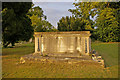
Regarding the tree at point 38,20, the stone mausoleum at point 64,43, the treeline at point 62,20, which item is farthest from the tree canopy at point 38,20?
the stone mausoleum at point 64,43

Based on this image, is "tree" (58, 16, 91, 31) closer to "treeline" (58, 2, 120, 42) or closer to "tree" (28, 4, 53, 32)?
"treeline" (58, 2, 120, 42)

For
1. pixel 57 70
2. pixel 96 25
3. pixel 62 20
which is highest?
pixel 62 20

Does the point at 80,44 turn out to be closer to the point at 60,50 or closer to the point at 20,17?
the point at 60,50

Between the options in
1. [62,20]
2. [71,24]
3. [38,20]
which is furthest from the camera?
[38,20]

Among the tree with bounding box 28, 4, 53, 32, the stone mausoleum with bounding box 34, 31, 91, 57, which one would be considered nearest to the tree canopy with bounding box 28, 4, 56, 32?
the tree with bounding box 28, 4, 53, 32

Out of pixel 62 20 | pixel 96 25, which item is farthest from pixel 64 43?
pixel 62 20

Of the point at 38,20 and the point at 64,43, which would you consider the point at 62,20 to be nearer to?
the point at 38,20

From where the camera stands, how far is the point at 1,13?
14062 mm

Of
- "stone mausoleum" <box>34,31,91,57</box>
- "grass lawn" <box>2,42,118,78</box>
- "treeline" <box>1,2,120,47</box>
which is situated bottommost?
"grass lawn" <box>2,42,118,78</box>

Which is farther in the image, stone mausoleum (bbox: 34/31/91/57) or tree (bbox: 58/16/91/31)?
tree (bbox: 58/16/91/31)

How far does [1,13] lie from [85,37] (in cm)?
1126

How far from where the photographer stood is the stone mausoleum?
10.1 m

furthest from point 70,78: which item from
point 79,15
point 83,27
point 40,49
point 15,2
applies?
point 79,15

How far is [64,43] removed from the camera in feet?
34.2
